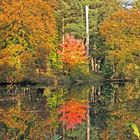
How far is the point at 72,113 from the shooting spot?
2170 centimetres

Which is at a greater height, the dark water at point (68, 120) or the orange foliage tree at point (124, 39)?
the orange foliage tree at point (124, 39)

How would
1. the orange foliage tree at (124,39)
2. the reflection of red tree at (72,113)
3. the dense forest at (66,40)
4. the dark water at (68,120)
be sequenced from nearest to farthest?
1. the dark water at (68,120)
2. the reflection of red tree at (72,113)
3. the dense forest at (66,40)
4. the orange foliage tree at (124,39)

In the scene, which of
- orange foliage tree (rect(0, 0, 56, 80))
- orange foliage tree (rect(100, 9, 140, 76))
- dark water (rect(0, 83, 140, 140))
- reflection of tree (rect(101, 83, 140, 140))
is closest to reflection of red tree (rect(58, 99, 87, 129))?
dark water (rect(0, 83, 140, 140))

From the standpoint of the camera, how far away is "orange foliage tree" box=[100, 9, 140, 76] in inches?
1953

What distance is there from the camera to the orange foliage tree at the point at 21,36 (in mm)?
38781

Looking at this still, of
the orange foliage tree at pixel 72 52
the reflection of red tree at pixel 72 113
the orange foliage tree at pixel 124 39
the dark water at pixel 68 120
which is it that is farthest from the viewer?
the orange foliage tree at pixel 124 39

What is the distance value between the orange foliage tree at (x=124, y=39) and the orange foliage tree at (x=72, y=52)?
10.0ft

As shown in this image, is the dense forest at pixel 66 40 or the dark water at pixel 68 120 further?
the dense forest at pixel 66 40

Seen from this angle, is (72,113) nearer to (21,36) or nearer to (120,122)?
(120,122)

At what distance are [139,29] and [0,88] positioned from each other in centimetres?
1863

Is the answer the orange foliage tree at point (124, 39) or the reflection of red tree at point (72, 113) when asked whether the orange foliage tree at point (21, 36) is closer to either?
the orange foliage tree at point (124, 39)

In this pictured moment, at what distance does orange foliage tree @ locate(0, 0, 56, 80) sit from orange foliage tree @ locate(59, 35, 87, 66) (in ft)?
25.4

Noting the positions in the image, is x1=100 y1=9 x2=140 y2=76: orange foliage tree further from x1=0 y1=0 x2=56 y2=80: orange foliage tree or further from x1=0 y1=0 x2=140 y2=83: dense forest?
x1=0 y1=0 x2=56 y2=80: orange foliage tree

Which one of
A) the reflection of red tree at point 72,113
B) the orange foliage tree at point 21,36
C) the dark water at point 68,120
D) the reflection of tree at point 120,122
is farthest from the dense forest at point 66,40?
the reflection of tree at point 120,122
